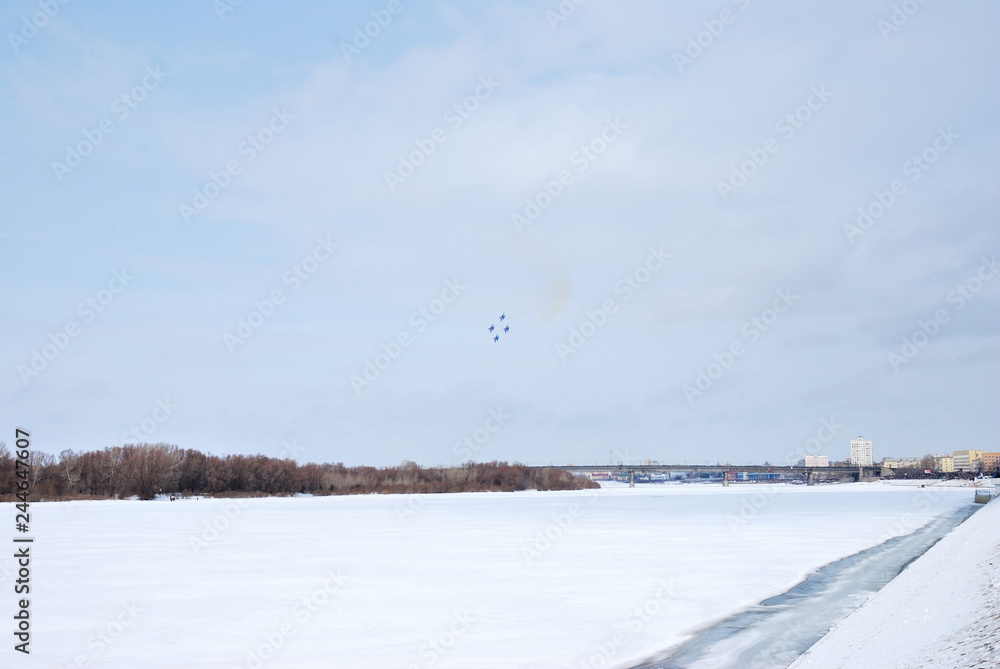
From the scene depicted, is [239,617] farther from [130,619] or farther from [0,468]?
[0,468]

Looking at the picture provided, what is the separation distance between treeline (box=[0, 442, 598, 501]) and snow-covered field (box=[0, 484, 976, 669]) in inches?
2651

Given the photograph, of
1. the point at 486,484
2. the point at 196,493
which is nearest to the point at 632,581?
the point at 196,493

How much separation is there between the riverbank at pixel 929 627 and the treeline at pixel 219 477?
308 feet

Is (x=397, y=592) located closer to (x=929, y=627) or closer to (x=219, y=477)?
(x=929, y=627)

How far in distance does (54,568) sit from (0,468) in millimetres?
75904

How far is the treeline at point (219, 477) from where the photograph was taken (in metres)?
97.7

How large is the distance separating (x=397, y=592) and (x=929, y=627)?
1251cm

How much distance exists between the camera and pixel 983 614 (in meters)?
9.72

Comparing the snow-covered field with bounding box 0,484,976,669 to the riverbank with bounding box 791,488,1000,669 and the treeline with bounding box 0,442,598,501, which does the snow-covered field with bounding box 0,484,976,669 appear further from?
the treeline with bounding box 0,442,598,501

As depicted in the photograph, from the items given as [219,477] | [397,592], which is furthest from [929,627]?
[219,477]

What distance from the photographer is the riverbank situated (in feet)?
28.4

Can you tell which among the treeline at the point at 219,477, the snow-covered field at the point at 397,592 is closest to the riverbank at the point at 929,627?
the snow-covered field at the point at 397,592

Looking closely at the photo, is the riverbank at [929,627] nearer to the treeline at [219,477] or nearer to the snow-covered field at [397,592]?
the snow-covered field at [397,592]

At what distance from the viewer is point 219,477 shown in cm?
11569
